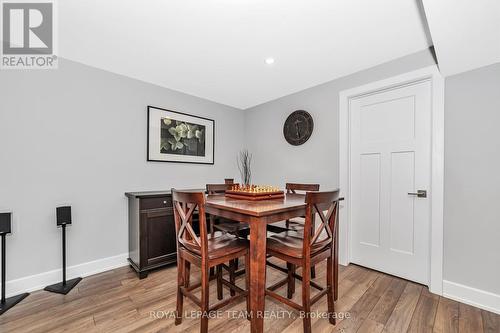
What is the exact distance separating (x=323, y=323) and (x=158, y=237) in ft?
6.26

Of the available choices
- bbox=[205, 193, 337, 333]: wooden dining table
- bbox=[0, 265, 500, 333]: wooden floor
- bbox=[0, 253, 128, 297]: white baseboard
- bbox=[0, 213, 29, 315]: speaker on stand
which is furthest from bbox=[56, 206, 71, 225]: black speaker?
bbox=[205, 193, 337, 333]: wooden dining table

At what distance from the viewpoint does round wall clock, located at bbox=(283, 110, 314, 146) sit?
10.4 feet

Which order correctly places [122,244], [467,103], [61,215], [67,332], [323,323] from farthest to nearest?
[122,244] < [61,215] < [467,103] < [323,323] < [67,332]

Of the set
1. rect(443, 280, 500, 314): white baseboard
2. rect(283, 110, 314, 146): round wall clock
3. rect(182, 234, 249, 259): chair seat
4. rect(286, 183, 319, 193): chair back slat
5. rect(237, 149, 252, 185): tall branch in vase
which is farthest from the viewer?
rect(237, 149, 252, 185): tall branch in vase

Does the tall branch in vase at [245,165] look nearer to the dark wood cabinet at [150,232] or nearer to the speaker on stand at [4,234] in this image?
the dark wood cabinet at [150,232]

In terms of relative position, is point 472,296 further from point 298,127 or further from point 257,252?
point 298,127

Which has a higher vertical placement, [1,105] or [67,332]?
[1,105]

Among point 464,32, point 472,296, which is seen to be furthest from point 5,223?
point 472,296

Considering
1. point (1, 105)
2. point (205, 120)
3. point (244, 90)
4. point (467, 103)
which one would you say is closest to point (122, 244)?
point (1, 105)

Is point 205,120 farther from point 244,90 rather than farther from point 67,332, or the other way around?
Answer: point 67,332

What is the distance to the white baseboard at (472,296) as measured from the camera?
1831mm

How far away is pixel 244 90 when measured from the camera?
3.31 m

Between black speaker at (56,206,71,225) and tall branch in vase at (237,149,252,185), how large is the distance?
2521 millimetres

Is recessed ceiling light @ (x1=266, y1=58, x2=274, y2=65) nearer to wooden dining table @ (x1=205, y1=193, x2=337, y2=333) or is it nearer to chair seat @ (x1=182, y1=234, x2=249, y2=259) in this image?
wooden dining table @ (x1=205, y1=193, x2=337, y2=333)
